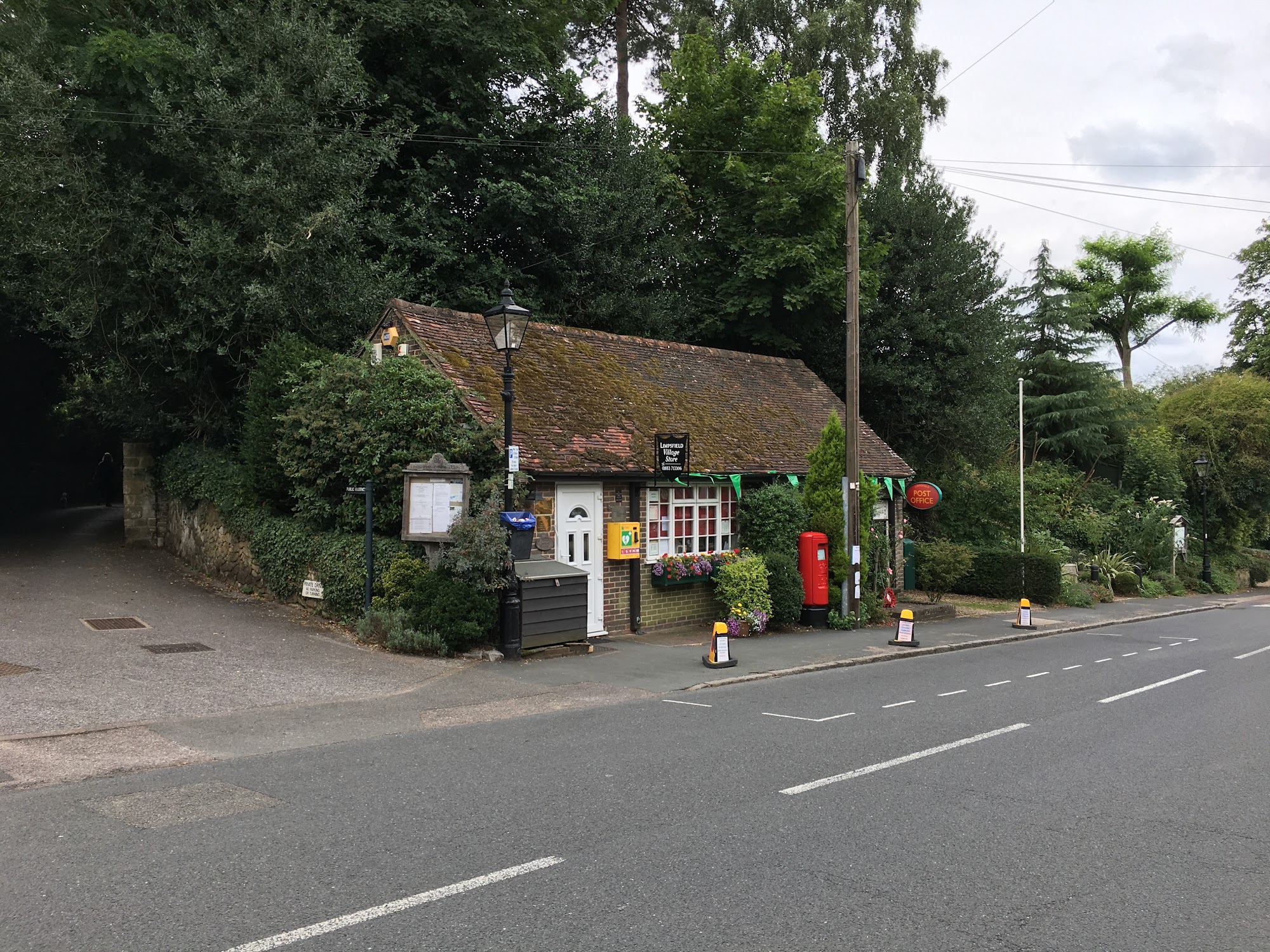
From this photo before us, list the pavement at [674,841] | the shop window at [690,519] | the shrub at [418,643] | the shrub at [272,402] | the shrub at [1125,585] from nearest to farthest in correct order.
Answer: the pavement at [674,841] → the shrub at [418,643] → the shrub at [272,402] → the shop window at [690,519] → the shrub at [1125,585]

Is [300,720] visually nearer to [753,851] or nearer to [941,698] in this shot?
[753,851]

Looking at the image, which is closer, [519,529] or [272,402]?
[519,529]

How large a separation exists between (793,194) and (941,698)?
18.4 metres

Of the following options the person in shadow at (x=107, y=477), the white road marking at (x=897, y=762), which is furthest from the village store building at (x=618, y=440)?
the person in shadow at (x=107, y=477)

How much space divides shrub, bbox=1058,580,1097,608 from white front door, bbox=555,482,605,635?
1566cm

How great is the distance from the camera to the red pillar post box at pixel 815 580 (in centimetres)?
1717

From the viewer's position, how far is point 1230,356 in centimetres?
5047

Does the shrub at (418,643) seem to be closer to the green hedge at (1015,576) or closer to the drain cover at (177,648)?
the drain cover at (177,648)

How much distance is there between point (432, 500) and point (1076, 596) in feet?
64.8

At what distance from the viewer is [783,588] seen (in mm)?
16688

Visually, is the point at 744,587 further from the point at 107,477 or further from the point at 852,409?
the point at 107,477

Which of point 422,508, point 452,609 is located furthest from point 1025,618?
point 422,508

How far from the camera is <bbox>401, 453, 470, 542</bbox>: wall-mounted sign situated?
12742mm

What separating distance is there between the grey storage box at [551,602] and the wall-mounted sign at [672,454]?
2991mm
